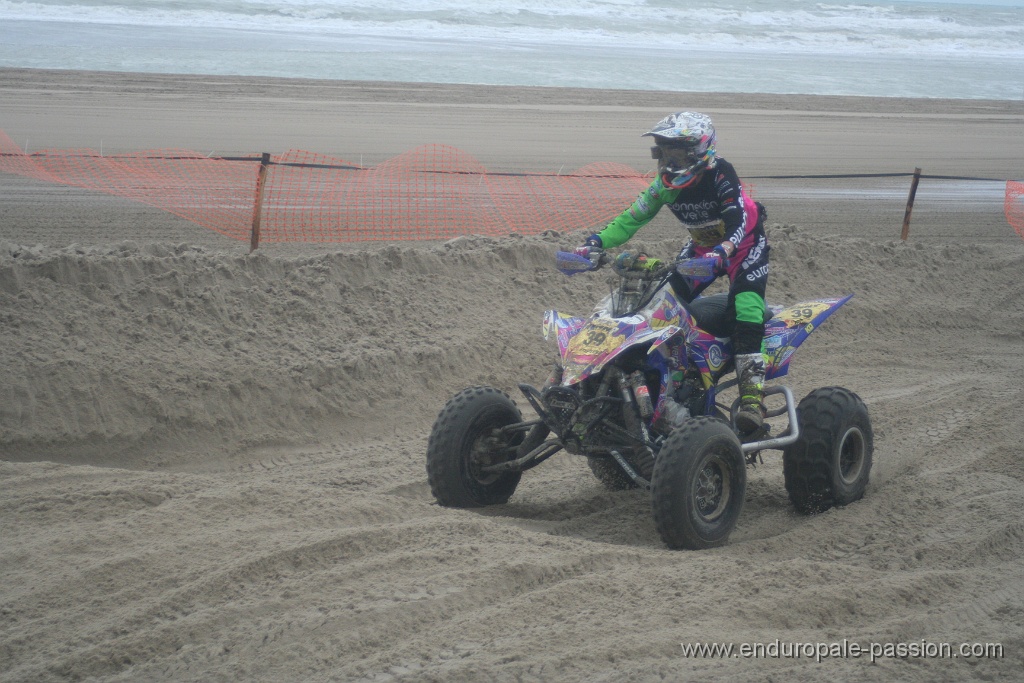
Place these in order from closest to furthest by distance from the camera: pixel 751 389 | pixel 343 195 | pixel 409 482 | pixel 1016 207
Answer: pixel 751 389 → pixel 409 482 → pixel 343 195 → pixel 1016 207

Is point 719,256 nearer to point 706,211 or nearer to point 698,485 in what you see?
point 706,211

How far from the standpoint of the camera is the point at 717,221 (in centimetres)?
549

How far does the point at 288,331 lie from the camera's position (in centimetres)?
773

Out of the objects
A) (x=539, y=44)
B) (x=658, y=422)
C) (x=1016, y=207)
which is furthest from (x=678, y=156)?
(x=539, y=44)

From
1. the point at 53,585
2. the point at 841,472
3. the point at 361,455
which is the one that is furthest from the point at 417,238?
→ the point at 53,585

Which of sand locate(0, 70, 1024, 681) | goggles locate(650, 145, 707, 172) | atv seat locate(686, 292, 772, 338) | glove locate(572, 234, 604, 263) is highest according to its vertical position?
goggles locate(650, 145, 707, 172)

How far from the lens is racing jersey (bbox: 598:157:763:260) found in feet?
17.5

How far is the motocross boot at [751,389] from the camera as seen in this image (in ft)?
17.7

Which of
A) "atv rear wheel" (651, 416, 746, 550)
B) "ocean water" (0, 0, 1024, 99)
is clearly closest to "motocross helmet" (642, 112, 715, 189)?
"atv rear wheel" (651, 416, 746, 550)

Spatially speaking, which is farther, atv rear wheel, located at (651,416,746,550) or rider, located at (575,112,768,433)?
rider, located at (575,112,768,433)

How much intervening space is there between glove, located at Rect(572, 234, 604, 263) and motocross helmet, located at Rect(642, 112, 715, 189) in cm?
53

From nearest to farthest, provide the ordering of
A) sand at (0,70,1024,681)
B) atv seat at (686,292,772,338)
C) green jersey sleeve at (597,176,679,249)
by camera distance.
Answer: sand at (0,70,1024,681), green jersey sleeve at (597,176,679,249), atv seat at (686,292,772,338)

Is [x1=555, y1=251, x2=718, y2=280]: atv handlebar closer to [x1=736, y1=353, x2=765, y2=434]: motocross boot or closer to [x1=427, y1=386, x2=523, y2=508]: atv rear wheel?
[x1=736, y1=353, x2=765, y2=434]: motocross boot

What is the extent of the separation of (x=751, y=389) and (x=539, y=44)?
127 feet
